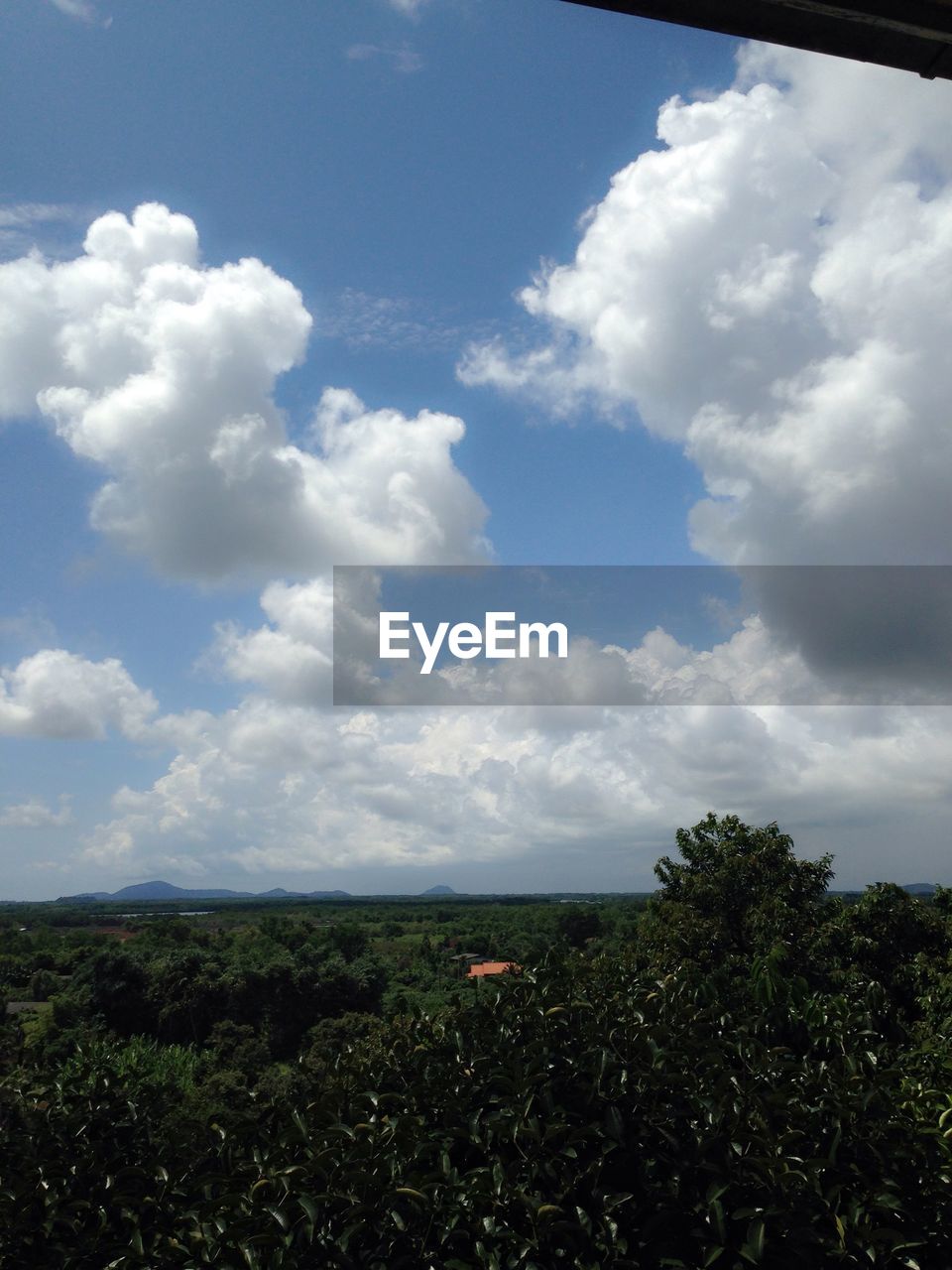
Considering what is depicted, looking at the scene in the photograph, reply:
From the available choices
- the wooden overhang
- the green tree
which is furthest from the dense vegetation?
the green tree

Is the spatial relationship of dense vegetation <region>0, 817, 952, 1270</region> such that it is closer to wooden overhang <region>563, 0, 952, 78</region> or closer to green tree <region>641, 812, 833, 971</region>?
wooden overhang <region>563, 0, 952, 78</region>

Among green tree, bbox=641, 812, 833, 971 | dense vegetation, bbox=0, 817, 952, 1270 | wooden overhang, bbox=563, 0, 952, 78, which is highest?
wooden overhang, bbox=563, 0, 952, 78

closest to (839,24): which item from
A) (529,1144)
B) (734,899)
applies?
(529,1144)

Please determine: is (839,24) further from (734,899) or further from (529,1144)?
(734,899)

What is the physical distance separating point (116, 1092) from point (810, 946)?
805 inches

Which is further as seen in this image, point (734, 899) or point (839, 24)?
point (734, 899)

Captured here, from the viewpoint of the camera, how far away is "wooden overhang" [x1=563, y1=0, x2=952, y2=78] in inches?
93.5

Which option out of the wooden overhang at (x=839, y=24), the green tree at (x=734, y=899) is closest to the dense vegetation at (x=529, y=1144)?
the wooden overhang at (x=839, y=24)

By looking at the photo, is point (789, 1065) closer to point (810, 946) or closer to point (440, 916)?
point (810, 946)

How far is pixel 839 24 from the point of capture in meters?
2.46

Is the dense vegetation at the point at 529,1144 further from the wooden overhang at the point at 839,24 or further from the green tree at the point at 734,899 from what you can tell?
the green tree at the point at 734,899

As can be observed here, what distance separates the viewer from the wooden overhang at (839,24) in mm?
2375

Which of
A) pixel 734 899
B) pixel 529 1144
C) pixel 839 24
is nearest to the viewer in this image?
pixel 839 24

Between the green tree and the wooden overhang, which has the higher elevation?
the wooden overhang
